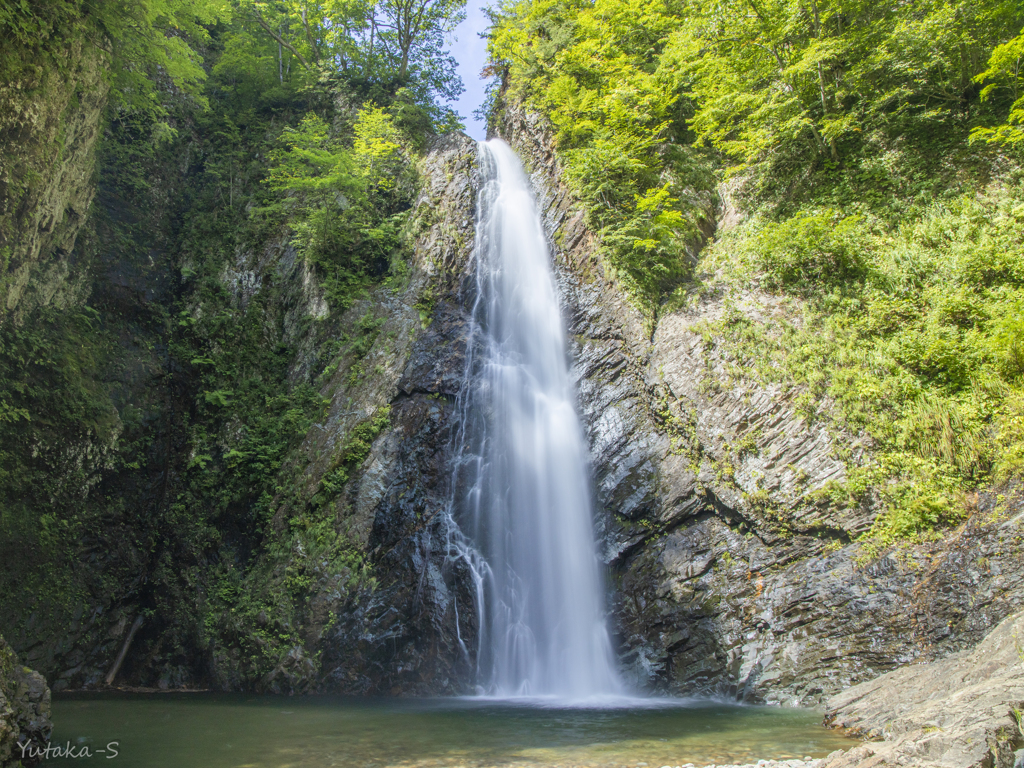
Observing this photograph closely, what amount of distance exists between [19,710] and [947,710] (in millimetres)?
8350

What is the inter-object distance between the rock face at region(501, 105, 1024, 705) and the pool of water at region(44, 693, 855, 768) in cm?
90

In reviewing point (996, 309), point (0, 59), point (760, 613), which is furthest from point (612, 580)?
point (0, 59)

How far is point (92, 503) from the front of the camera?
1135 cm

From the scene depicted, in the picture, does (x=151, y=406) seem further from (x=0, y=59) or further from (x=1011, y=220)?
(x=1011, y=220)

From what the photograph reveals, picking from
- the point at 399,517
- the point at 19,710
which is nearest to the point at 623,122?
the point at 399,517

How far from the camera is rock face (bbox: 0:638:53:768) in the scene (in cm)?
481

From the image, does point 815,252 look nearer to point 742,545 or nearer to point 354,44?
point 742,545

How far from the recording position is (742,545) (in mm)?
9242

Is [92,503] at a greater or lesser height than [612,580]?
greater

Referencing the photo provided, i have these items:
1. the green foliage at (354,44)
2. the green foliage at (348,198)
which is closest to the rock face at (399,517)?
the green foliage at (348,198)

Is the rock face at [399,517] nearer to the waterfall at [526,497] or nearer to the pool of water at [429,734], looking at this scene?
the waterfall at [526,497]

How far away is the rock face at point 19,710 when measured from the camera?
4814 millimetres

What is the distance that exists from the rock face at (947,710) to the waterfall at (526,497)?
4.41m

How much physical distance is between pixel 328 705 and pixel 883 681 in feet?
25.9
